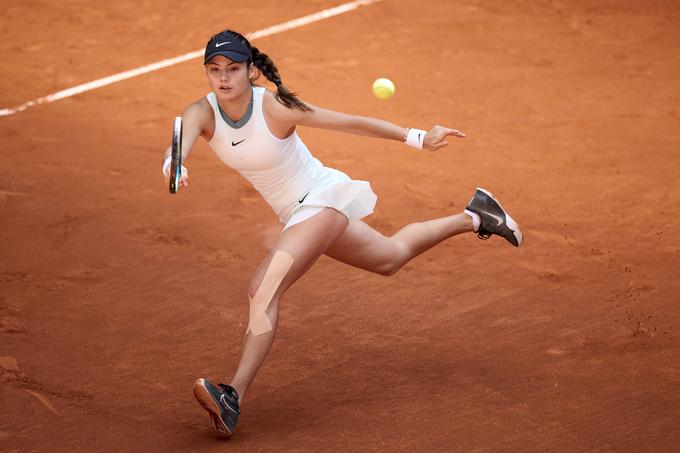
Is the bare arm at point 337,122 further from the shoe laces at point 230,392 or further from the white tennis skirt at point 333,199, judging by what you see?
the shoe laces at point 230,392

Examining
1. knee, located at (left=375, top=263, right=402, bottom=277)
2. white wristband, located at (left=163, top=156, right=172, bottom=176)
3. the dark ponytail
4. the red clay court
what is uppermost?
the dark ponytail

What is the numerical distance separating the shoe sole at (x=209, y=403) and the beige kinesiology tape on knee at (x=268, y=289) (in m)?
0.41

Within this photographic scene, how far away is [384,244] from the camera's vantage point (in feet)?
20.0

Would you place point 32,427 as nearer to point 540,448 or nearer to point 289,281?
point 289,281

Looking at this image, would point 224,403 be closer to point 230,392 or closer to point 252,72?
point 230,392

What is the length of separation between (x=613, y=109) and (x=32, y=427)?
248 inches

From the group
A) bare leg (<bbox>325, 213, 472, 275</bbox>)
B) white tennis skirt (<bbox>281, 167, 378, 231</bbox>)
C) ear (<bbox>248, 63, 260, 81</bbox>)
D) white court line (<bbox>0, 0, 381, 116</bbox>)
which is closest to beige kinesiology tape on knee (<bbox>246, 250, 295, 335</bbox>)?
white tennis skirt (<bbox>281, 167, 378, 231</bbox>)

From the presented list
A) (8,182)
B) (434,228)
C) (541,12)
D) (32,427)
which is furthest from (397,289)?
(541,12)

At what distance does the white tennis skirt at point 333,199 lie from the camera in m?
5.71

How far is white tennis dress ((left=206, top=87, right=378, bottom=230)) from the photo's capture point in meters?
5.66

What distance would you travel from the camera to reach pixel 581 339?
21.1ft

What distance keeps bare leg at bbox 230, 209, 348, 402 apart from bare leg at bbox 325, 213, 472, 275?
0.17 metres

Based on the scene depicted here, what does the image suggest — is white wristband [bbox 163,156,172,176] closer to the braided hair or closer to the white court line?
the braided hair

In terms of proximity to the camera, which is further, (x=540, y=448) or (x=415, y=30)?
(x=415, y=30)
